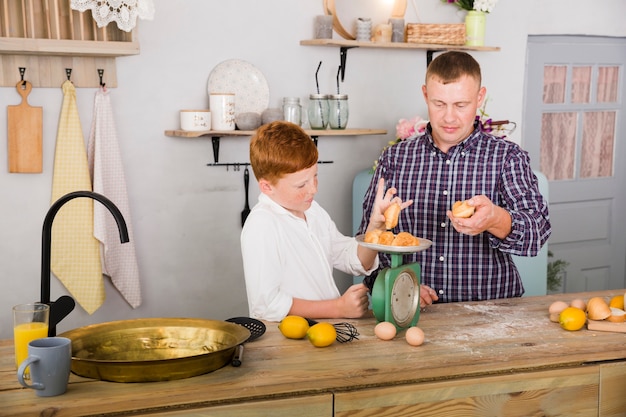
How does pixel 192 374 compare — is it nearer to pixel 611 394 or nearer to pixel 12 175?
pixel 611 394

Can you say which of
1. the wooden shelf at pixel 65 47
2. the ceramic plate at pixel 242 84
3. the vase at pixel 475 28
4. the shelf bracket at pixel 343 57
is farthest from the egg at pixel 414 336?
the vase at pixel 475 28

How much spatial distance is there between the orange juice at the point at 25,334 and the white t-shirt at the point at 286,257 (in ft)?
2.24

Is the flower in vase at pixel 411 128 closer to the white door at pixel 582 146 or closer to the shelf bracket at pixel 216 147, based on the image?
the shelf bracket at pixel 216 147

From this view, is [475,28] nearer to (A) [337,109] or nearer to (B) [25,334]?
(A) [337,109]

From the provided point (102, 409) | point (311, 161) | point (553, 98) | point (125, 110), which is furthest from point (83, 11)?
point (553, 98)

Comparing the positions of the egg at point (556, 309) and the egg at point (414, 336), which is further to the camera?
the egg at point (556, 309)

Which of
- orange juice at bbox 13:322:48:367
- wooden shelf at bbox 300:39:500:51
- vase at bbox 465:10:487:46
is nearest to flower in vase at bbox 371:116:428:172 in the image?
wooden shelf at bbox 300:39:500:51

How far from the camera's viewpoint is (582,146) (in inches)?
214

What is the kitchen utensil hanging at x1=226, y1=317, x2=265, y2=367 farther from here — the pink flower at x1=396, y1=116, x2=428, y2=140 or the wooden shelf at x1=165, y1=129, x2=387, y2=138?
the pink flower at x1=396, y1=116, x2=428, y2=140

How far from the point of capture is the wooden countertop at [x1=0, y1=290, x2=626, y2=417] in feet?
5.89

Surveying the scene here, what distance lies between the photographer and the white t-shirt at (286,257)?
2414 millimetres

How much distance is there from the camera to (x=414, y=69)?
4.57m

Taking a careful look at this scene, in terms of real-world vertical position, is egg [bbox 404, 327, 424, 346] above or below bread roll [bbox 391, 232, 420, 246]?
below

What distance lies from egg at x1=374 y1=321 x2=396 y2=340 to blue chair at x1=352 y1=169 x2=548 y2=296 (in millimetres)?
1982
